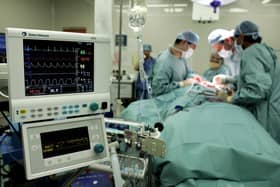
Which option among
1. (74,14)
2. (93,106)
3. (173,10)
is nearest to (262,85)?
(93,106)

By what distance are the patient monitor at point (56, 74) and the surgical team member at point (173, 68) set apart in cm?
167

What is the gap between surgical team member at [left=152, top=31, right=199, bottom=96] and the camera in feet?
8.44

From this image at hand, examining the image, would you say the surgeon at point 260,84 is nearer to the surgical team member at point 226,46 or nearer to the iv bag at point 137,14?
the surgical team member at point 226,46

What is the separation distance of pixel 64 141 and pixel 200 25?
A: 11.9 feet

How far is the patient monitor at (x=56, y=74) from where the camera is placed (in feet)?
2.47

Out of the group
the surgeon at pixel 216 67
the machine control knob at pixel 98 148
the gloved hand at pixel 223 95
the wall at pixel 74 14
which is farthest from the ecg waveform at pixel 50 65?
the wall at pixel 74 14

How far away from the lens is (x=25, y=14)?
426 cm

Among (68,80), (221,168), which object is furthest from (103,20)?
(221,168)

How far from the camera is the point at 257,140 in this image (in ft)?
3.92

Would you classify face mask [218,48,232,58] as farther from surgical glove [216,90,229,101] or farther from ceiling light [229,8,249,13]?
ceiling light [229,8,249,13]

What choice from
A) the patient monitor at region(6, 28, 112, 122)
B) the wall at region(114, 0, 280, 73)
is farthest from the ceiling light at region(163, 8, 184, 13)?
the patient monitor at region(6, 28, 112, 122)

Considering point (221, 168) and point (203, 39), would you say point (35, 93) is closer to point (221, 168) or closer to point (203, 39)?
point (221, 168)

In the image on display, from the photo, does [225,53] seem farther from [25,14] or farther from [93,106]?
[25,14]

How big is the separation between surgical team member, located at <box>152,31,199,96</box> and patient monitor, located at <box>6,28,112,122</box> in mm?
1665
